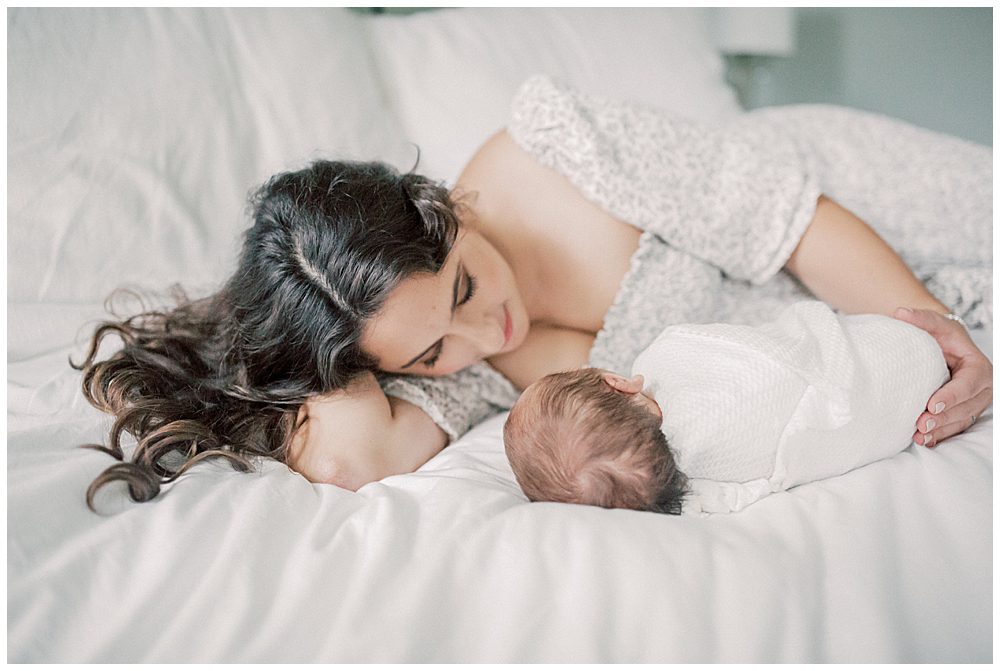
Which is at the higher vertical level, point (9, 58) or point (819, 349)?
point (9, 58)

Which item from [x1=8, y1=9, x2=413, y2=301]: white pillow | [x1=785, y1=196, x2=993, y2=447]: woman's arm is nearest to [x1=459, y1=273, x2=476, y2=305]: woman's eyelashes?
[x1=8, y1=9, x2=413, y2=301]: white pillow

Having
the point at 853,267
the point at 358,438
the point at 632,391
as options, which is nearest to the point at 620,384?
the point at 632,391

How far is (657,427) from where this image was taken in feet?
2.54

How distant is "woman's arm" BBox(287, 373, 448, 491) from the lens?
36.8 inches

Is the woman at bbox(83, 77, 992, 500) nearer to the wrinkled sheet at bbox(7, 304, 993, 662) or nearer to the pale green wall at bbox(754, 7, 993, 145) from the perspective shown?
the wrinkled sheet at bbox(7, 304, 993, 662)

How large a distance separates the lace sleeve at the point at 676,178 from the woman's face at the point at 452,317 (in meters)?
0.21

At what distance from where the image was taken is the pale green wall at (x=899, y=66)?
6.82 feet

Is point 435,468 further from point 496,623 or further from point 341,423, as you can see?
point 496,623

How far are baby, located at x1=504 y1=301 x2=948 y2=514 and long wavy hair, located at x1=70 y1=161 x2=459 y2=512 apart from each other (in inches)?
10.3

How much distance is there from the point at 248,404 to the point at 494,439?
352mm

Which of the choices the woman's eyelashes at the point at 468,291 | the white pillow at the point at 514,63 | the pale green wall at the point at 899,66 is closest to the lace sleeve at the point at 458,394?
the woman's eyelashes at the point at 468,291

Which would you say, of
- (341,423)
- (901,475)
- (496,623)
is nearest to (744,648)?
(496,623)

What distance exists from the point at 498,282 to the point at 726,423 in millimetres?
389

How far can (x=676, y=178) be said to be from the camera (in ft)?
3.68
